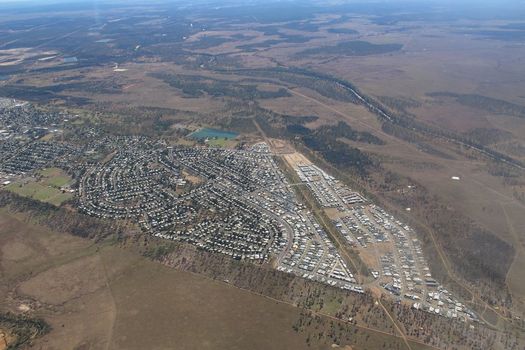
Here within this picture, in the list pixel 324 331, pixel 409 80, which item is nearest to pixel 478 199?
pixel 324 331

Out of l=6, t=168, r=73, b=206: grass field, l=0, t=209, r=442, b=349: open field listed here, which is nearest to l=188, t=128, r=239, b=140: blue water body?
l=6, t=168, r=73, b=206: grass field

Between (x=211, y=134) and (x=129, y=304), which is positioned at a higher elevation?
(x=129, y=304)

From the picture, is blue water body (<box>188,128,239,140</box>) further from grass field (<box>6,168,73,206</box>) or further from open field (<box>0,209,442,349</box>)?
open field (<box>0,209,442,349</box>)

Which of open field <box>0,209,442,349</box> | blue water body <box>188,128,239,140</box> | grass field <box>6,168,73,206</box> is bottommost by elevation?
blue water body <box>188,128,239,140</box>

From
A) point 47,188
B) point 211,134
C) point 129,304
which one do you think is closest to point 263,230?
point 129,304

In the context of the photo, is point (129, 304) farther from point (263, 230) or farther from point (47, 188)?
point (47, 188)

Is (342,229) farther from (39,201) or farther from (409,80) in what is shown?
(409,80)

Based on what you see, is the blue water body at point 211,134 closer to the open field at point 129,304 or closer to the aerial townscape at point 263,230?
the aerial townscape at point 263,230

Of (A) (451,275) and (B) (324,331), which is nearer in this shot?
(B) (324,331)
